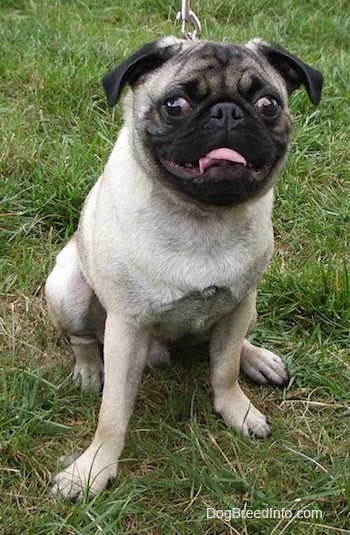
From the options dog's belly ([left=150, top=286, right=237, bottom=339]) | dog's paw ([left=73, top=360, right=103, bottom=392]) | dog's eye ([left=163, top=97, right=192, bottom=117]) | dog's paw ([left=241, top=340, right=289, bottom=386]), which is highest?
dog's eye ([left=163, top=97, right=192, bottom=117])

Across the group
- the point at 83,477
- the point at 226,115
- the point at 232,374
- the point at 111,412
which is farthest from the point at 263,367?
the point at 226,115

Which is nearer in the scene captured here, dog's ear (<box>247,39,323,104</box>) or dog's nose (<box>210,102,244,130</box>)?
dog's nose (<box>210,102,244,130</box>)

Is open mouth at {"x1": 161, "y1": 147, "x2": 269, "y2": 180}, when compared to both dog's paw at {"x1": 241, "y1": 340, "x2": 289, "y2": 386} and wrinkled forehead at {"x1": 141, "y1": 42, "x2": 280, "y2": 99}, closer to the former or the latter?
wrinkled forehead at {"x1": 141, "y1": 42, "x2": 280, "y2": 99}

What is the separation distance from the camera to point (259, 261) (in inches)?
102

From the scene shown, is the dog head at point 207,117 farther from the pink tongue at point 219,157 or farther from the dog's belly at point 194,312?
the dog's belly at point 194,312

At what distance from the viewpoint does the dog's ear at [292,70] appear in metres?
2.50

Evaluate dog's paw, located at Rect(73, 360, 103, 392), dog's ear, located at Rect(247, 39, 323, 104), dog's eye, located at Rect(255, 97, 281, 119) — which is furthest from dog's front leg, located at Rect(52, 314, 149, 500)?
dog's ear, located at Rect(247, 39, 323, 104)

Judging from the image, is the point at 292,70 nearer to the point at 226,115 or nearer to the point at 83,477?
the point at 226,115

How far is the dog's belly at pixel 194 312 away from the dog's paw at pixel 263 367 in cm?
43

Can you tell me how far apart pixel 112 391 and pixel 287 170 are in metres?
1.79

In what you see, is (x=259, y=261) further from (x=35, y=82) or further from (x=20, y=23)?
(x=20, y=23)

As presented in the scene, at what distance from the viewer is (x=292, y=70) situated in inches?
101

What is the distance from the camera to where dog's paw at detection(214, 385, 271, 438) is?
279cm

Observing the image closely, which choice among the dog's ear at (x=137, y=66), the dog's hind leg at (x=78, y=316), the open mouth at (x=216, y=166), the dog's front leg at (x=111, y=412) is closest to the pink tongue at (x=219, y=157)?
the open mouth at (x=216, y=166)
